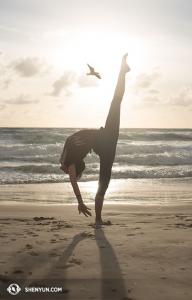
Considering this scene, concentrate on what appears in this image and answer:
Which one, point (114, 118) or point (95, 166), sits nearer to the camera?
point (114, 118)

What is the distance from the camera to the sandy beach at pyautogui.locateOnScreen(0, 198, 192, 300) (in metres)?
1.80

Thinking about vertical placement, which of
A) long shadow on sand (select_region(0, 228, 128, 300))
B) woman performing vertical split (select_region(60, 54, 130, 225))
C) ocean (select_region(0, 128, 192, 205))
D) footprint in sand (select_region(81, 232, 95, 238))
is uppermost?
woman performing vertical split (select_region(60, 54, 130, 225))

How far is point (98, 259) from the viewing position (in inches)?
92.0

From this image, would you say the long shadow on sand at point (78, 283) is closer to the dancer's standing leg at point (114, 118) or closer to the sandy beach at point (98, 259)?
the sandy beach at point (98, 259)

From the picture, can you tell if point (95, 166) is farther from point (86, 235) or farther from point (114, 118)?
point (86, 235)

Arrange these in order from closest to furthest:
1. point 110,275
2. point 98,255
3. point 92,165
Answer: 1. point 110,275
2. point 98,255
3. point 92,165

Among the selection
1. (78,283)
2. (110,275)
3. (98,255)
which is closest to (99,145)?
(98,255)

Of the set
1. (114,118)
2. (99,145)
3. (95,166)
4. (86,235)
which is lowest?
(95,166)

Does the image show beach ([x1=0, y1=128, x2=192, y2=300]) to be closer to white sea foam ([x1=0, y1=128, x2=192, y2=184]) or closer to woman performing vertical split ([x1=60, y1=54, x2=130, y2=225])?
woman performing vertical split ([x1=60, y1=54, x2=130, y2=225])

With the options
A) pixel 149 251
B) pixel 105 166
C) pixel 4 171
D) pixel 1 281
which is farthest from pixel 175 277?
pixel 4 171

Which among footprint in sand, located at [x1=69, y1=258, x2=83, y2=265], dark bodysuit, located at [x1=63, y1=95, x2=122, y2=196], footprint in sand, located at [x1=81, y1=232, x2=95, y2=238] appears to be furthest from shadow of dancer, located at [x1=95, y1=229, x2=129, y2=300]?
dark bodysuit, located at [x1=63, y1=95, x2=122, y2=196]

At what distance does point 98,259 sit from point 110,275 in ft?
1.11

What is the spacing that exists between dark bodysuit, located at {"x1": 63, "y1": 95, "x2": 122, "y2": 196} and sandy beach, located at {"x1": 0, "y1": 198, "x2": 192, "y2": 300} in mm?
818

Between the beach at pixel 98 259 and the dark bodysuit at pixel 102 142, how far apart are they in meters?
0.82
